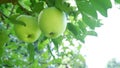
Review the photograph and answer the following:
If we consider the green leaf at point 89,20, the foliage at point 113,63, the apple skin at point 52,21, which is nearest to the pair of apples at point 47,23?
the apple skin at point 52,21

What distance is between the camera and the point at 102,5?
1.41 m

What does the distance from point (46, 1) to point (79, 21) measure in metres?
0.25

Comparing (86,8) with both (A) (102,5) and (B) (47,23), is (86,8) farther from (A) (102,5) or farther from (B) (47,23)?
(B) (47,23)

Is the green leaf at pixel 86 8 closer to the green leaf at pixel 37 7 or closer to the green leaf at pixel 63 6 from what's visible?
the green leaf at pixel 63 6

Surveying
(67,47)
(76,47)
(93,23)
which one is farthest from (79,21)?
(76,47)

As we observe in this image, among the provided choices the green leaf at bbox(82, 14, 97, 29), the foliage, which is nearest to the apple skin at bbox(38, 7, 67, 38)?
the green leaf at bbox(82, 14, 97, 29)

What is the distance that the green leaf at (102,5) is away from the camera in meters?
1.40

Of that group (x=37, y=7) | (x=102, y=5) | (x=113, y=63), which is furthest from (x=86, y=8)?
(x=113, y=63)

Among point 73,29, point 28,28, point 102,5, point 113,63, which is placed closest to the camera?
point 102,5

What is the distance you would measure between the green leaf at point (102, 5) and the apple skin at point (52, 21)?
154mm

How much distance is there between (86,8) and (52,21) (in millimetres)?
155

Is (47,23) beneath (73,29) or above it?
beneath

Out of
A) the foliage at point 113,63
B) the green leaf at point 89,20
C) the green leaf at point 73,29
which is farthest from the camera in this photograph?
the foliage at point 113,63

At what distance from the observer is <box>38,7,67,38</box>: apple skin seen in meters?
1.43
